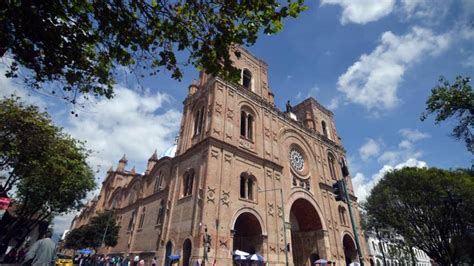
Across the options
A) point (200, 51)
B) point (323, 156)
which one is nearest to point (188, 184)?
point (200, 51)

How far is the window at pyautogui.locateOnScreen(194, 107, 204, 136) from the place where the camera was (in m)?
23.9

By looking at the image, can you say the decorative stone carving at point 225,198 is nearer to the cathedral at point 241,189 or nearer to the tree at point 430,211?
the cathedral at point 241,189

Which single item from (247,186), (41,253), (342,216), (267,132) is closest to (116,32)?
(41,253)

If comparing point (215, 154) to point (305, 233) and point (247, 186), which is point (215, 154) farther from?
point (305, 233)

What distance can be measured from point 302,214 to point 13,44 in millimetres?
26697

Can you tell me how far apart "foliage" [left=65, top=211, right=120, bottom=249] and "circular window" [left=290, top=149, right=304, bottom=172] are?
2235 centimetres

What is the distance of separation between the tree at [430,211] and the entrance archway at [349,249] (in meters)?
4.02

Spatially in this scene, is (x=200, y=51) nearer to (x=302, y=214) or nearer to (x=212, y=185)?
(x=212, y=185)

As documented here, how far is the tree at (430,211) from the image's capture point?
2367cm

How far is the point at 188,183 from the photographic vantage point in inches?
822

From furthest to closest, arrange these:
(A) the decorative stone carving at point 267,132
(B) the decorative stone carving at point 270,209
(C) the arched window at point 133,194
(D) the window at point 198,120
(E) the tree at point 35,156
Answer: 1. (C) the arched window at point 133,194
2. (A) the decorative stone carving at point 267,132
3. (D) the window at point 198,120
4. (B) the decorative stone carving at point 270,209
5. (E) the tree at point 35,156

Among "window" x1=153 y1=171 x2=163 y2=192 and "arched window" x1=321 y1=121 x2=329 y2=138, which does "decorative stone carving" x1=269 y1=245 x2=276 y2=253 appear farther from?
"arched window" x1=321 y1=121 x2=329 y2=138

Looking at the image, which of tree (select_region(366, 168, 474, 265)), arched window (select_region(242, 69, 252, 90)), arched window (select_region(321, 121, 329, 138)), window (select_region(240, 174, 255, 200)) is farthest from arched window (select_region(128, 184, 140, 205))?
tree (select_region(366, 168, 474, 265))

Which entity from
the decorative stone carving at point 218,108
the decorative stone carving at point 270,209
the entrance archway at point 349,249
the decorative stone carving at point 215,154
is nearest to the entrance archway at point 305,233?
the entrance archway at point 349,249
